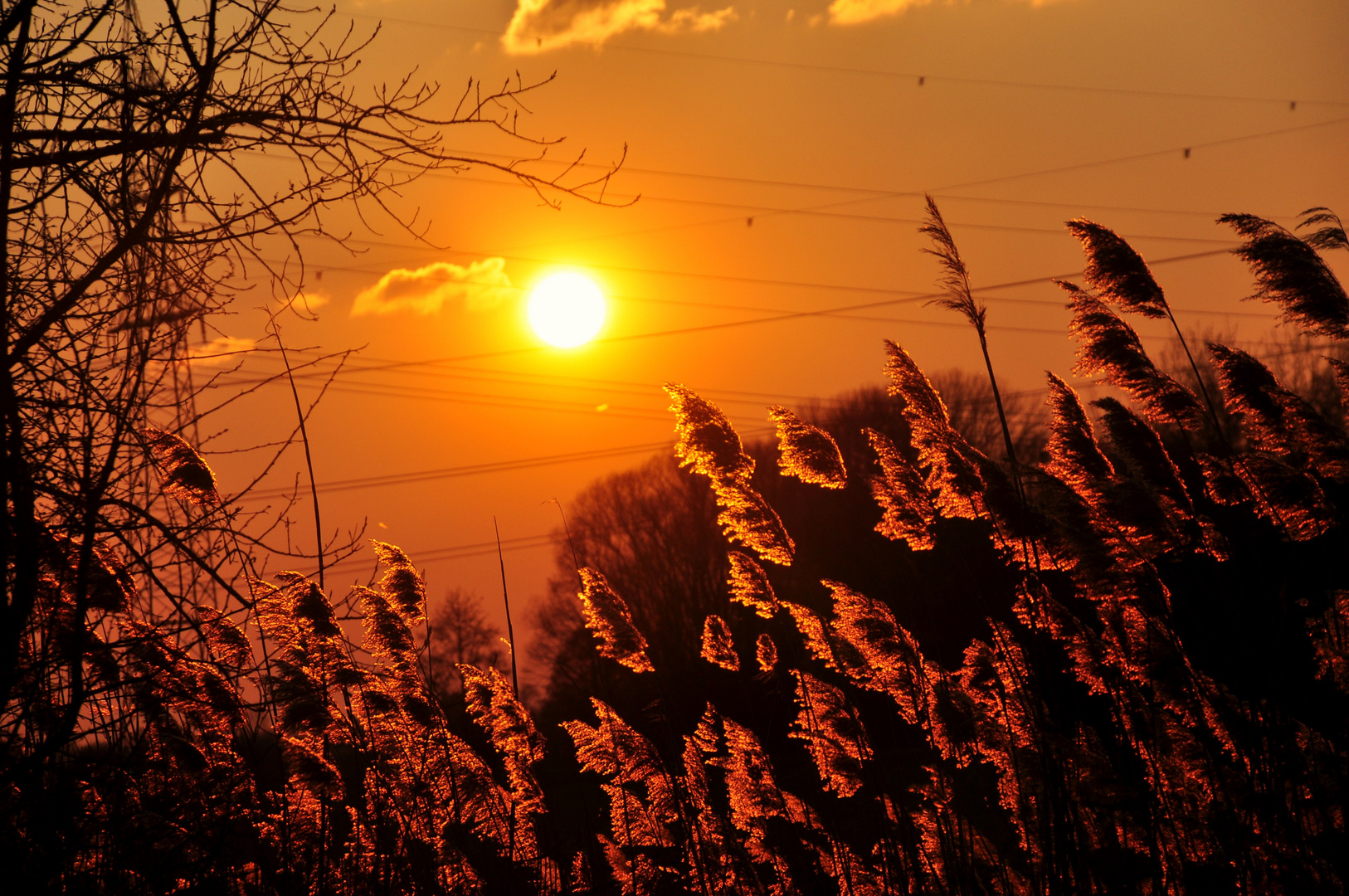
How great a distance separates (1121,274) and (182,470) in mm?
4462

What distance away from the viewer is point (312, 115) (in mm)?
3746

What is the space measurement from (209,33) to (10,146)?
2.57ft

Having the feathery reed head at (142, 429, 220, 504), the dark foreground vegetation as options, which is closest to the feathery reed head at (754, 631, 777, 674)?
the dark foreground vegetation

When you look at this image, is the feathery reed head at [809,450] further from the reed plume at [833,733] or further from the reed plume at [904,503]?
the reed plume at [833,733]

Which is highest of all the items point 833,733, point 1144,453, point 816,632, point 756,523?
point 1144,453

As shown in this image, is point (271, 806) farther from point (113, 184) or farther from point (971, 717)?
point (971, 717)

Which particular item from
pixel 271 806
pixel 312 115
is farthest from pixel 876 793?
pixel 312 115

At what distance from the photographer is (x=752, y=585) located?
4727mm

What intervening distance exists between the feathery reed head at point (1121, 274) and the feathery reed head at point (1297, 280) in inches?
18.8

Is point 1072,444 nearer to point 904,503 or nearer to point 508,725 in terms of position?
point 904,503

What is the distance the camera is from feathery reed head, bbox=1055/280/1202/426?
14.3 feet

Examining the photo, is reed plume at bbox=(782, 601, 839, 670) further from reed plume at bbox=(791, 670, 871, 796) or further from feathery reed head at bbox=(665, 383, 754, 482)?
feathery reed head at bbox=(665, 383, 754, 482)

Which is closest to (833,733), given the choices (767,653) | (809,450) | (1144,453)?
(767,653)

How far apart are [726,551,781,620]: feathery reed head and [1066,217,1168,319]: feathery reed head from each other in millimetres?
2230
